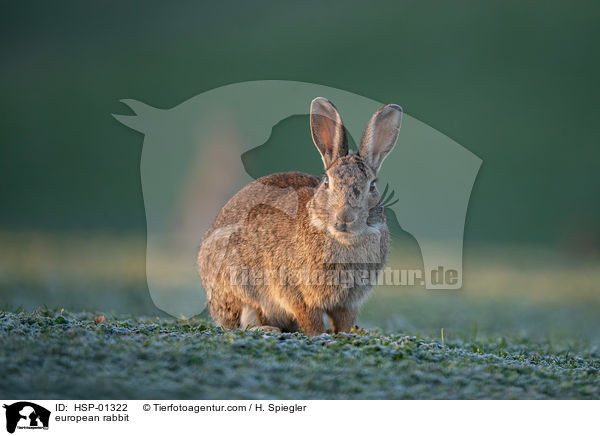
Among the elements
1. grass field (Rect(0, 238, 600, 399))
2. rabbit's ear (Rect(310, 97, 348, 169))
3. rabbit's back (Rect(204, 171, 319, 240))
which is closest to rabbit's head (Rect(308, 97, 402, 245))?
rabbit's ear (Rect(310, 97, 348, 169))

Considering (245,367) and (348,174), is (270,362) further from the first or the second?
(348,174)

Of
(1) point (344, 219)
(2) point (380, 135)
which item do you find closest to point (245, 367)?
(1) point (344, 219)

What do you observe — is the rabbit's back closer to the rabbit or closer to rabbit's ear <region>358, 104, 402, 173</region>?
the rabbit

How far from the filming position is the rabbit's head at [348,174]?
17.6ft

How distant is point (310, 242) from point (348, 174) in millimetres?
624

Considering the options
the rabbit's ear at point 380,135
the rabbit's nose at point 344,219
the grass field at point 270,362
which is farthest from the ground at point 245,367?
the rabbit's ear at point 380,135

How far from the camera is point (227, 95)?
786 cm
